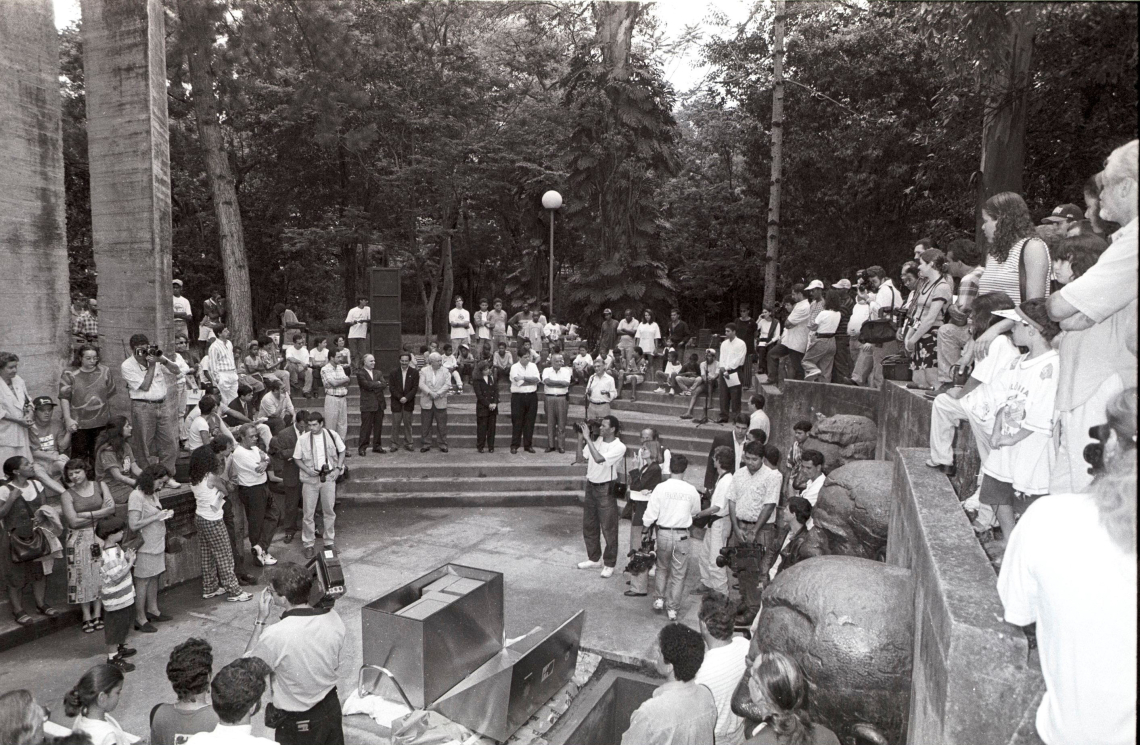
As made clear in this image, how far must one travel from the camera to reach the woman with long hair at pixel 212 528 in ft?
26.6

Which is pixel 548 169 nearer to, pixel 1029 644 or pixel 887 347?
pixel 887 347

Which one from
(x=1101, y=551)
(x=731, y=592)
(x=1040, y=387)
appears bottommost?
(x=731, y=592)

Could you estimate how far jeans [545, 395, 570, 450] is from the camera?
13797mm

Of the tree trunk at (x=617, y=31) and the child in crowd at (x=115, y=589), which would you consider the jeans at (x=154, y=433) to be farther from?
the tree trunk at (x=617, y=31)

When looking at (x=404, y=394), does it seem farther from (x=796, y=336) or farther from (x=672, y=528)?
(x=672, y=528)

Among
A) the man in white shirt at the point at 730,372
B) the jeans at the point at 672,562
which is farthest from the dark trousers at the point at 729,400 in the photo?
the jeans at the point at 672,562

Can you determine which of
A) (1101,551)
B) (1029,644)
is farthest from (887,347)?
(1101,551)

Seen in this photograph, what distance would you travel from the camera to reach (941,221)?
16.4 meters

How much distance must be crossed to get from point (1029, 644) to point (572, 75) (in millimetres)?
20543

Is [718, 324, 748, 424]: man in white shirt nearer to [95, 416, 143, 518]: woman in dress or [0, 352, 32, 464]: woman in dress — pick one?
[95, 416, 143, 518]: woman in dress

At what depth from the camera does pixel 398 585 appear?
881 cm

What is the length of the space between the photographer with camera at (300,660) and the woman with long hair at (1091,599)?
148 inches

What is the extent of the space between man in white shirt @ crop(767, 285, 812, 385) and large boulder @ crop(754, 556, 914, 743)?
7.78 metres

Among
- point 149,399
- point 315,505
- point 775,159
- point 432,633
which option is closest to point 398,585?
point 315,505
